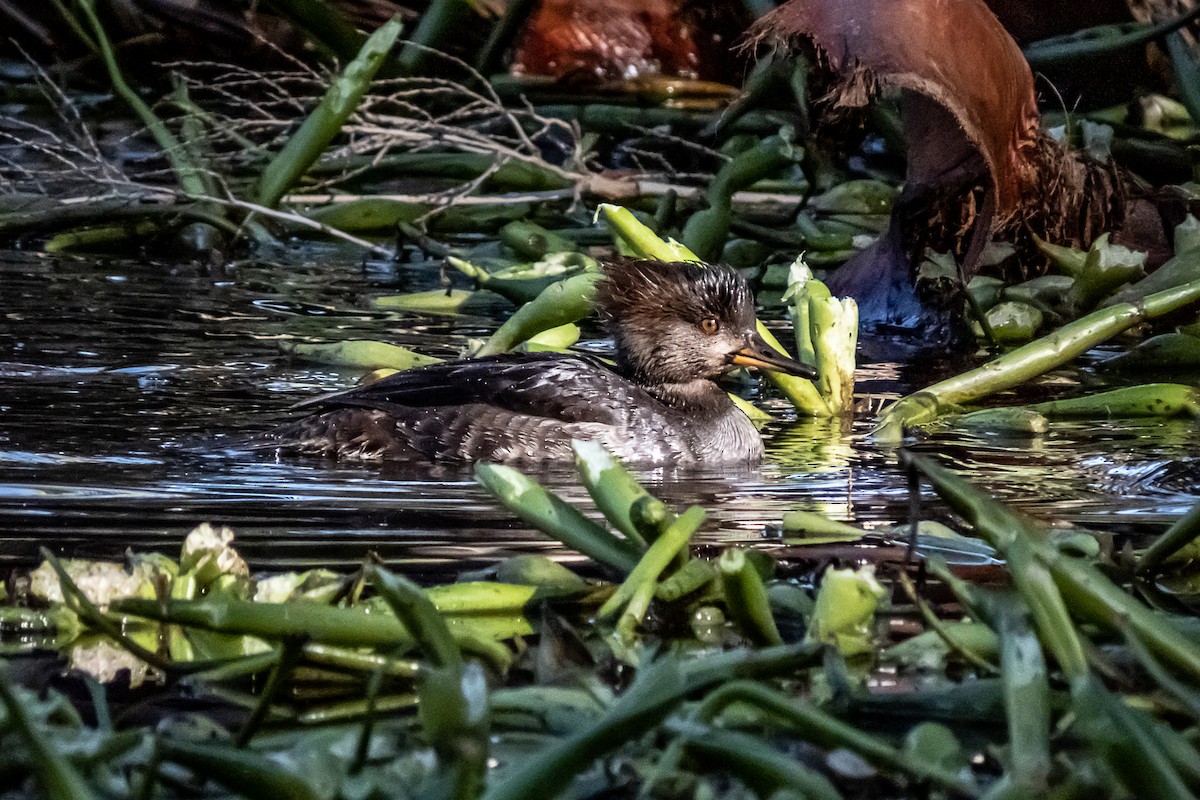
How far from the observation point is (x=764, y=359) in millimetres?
7105

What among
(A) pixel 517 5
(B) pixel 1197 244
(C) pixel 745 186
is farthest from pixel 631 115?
(B) pixel 1197 244

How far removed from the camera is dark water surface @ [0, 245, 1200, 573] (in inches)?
190

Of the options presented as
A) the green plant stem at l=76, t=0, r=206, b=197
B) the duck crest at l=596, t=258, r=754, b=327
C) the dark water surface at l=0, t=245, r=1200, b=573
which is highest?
the green plant stem at l=76, t=0, r=206, b=197

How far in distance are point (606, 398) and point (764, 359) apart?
2.31ft

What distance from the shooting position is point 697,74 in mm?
16469

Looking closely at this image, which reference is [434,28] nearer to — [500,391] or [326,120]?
[326,120]

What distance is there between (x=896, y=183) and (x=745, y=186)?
163cm

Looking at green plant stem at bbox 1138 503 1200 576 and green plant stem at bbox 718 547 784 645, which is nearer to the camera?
green plant stem at bbox 718 547 784 645

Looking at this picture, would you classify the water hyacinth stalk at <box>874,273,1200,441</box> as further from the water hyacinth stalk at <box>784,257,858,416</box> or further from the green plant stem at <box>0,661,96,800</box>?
the green plant stem at <box>0,661,96,800</box>

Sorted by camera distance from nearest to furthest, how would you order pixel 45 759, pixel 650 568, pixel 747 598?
pixel 45 759
pixel 747 598
pixel 650 568

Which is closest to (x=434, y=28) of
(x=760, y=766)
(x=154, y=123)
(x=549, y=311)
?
(x=154, y=123)

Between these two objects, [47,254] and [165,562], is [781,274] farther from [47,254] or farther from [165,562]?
[165,562]

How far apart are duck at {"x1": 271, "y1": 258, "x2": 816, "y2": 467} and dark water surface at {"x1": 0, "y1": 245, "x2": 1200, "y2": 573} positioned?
0.75 feet

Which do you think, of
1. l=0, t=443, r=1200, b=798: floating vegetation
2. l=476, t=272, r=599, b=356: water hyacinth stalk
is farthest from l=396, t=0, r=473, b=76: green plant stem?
l=0, t=443, r=1200, b=798: floating vegetation
